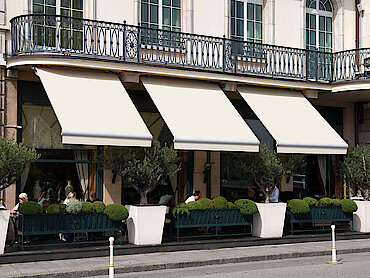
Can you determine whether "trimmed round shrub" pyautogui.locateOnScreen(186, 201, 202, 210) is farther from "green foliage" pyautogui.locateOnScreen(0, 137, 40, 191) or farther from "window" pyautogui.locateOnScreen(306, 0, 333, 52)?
"window" pyautogui.locateOnScreen(306, 0, 333, 52)

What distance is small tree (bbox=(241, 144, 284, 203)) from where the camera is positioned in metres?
15.7

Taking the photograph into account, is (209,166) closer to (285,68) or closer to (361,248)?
(285,68)

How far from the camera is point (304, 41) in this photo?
19.8 metres

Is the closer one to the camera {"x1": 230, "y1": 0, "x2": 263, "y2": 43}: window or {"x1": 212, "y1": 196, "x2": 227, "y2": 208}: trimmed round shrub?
{"x1": 212, "y1": 196, "x2": 227, "y2": 208}: trimmed round shrub

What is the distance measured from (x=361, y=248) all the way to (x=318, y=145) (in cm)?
295

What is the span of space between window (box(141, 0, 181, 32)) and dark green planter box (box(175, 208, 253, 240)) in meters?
5.70

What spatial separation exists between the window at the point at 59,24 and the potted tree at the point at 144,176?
3.25 metres

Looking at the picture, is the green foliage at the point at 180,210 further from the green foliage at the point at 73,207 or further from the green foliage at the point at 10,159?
the green foliage at the point at 10,159

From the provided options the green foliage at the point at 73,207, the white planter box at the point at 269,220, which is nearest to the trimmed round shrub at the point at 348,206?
the white planter box at the point at 269,220

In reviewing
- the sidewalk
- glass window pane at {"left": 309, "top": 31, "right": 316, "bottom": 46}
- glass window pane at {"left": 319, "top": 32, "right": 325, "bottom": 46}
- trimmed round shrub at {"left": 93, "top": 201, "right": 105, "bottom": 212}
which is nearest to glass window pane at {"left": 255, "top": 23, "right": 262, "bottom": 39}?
glass window pane at {"left": 309, "top": 31, "right": 316, "bottom": 46}

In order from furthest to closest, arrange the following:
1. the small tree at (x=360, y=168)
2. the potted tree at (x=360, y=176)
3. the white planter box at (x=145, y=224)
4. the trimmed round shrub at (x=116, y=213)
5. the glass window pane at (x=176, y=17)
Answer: the glass window pane at (x=176, y=17), the small tree at (x=360, y=168), the potted tree at (x=360, y=176), the white planter box at (x=145, y=224), the trimmed round shrub at (x=116, y=213)

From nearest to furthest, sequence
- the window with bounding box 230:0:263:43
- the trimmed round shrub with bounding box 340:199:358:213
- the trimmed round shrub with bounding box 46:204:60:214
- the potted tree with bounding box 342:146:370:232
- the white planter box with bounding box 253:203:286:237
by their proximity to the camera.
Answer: the trimmed round shrub with bounding box 46:204:60:214
the white planter box with bounding box 253:203:286:237
the trimmed round shrub with bounding box 340:199:358:213
the potted tree with bounding box 342:146:370:232
the window with bounding box 230:0:263:43

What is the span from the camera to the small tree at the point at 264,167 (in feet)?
51.6

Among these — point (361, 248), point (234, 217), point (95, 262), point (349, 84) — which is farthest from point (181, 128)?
point (349, 84)
